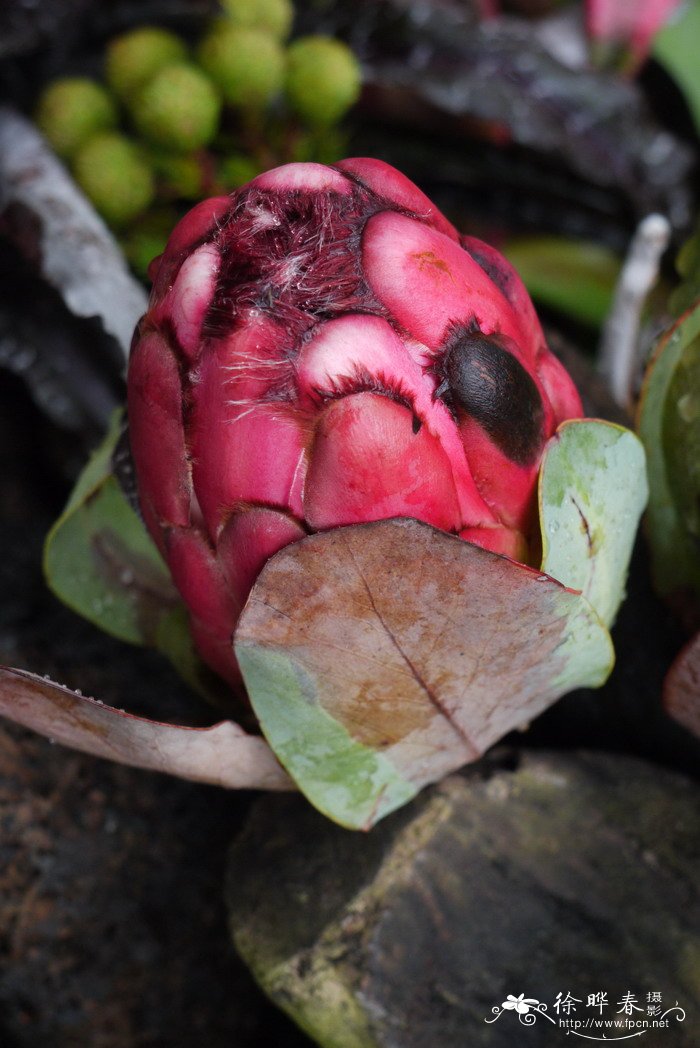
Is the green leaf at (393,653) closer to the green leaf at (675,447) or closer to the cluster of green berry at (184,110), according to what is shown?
the green leaf at (675,447)

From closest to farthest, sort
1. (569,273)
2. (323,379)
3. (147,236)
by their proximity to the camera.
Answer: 1. (323,379)
2. (147,236)
3. (569,273)

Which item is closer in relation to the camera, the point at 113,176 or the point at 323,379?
the point at 323,379

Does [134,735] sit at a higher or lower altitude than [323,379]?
lower

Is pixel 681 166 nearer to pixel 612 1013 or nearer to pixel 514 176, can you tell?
pixel 514 176

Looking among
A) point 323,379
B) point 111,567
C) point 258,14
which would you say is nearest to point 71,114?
Result: point 258,14

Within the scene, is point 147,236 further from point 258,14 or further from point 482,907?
point 482,907

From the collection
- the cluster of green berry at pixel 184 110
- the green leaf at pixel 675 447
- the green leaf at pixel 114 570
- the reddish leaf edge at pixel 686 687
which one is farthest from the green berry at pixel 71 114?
the reddish leaf edge at pixel 686 687

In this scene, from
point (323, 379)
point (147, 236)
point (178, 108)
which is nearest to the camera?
point (323, 379)
